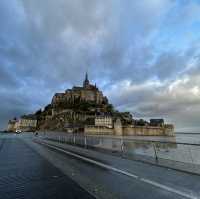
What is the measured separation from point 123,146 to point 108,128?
128 metres

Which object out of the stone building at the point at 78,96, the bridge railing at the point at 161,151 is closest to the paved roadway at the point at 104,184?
the bridge railing at the point at 161,151

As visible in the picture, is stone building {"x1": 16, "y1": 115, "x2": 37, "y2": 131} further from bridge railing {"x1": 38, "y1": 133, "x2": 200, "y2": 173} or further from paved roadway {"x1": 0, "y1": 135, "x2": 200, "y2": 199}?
paved roadway {"x1": 0, "y1": 135, "x2": 200, "y2": 199}

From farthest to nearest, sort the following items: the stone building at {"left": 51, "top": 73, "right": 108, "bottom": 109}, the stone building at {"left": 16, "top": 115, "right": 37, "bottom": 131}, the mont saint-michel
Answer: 1. the stone building at {"left": 16, "top": 115, "right": 37, "bottom": 131}
2. the stone building at {"left": 51, "top": 73, "right": 108, "bottom": 109}
3. the mont saint-michel

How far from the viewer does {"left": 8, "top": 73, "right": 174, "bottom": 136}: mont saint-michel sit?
145 metres

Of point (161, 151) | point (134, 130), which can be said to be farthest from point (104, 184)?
point (134, 130)

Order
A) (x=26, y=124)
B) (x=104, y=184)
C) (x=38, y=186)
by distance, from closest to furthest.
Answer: (x=38, y=186), (x=104, y=184), (x=26, y=124)

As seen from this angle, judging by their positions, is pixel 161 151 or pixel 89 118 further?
pixel 89 118

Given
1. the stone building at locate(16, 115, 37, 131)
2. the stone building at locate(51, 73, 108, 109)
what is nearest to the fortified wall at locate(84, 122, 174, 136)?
the stone building at locate(51, 73, 108, 109)

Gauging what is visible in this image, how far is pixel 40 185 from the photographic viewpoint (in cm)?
693

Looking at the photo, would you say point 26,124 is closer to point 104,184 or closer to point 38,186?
point 38,186

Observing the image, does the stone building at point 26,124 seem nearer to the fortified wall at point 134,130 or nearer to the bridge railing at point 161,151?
the fortified wall at point 134,130

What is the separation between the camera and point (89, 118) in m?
156

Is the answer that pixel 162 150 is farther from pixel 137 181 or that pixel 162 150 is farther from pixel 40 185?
pixel 40 185

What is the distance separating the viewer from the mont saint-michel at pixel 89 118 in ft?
475
